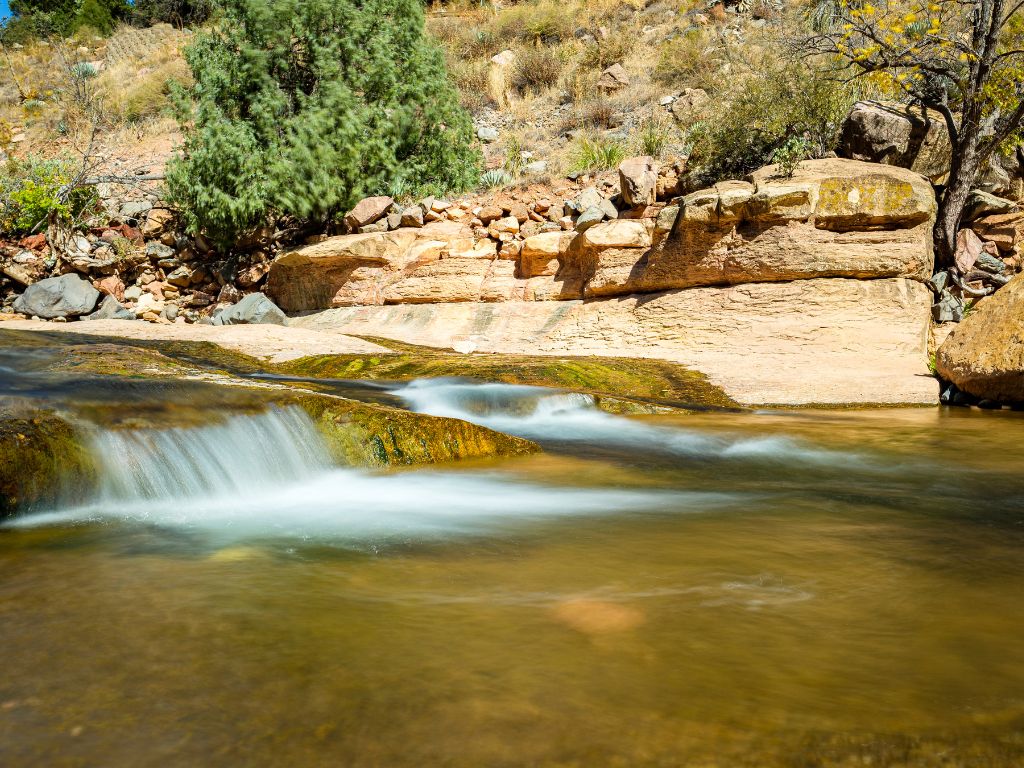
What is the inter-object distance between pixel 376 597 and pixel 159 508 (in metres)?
1.75

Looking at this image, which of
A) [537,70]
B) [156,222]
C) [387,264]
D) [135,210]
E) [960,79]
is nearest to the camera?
[960,79]

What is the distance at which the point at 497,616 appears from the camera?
2.20 m

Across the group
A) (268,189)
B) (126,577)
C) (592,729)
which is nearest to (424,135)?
(268,189)

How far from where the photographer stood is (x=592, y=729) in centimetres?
155

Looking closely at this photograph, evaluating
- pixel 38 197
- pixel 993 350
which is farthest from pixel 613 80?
pixel 993 350

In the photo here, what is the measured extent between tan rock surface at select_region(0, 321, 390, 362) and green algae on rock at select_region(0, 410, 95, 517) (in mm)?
5408

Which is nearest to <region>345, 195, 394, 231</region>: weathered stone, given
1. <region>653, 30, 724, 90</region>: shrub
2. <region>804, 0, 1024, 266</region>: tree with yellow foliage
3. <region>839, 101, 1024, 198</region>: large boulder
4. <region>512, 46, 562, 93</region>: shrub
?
<region>804, 0, 1024, 266</region>: tree with yellow foliage

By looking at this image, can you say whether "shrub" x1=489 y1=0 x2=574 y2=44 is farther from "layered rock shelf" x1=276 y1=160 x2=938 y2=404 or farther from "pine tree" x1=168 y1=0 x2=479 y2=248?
"layered rock shelf" x1=276 y1=160 x2=938 y2=404

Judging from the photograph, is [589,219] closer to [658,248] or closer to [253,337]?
[658,248]

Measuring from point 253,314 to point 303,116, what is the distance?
4.01m

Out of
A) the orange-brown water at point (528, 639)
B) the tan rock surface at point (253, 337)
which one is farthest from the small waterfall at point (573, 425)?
the tan rock surface at point (253, 337)

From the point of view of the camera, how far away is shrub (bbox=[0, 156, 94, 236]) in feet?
49.1

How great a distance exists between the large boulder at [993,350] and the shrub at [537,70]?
1650cm

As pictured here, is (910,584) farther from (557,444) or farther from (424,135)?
(424,135)
